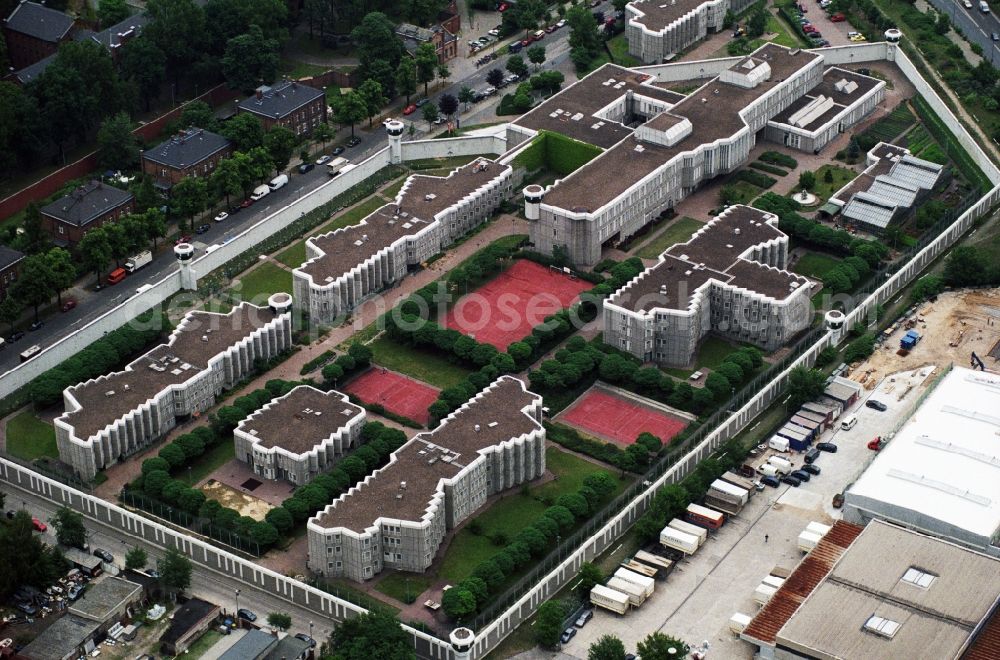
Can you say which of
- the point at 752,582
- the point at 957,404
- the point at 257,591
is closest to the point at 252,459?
the point at 257,591

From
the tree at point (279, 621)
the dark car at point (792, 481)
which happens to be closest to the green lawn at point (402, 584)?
the tree at point (279, 621)

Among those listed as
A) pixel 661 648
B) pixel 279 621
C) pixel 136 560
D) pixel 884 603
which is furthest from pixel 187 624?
→ pixel 884 603

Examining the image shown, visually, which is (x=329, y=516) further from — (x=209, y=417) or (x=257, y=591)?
(x=209, y=417)

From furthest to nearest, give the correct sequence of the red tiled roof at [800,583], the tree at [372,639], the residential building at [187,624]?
the residential building at [187,624], the red tiled roof at [800,583], the tree at [372,639]

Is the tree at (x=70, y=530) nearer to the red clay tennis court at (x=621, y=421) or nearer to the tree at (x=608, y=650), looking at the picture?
the tree at (x=608, y=650)

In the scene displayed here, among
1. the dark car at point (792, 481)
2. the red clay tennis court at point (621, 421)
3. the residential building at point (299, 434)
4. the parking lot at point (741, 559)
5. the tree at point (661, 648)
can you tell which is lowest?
the parking lot at point (741, 559)
